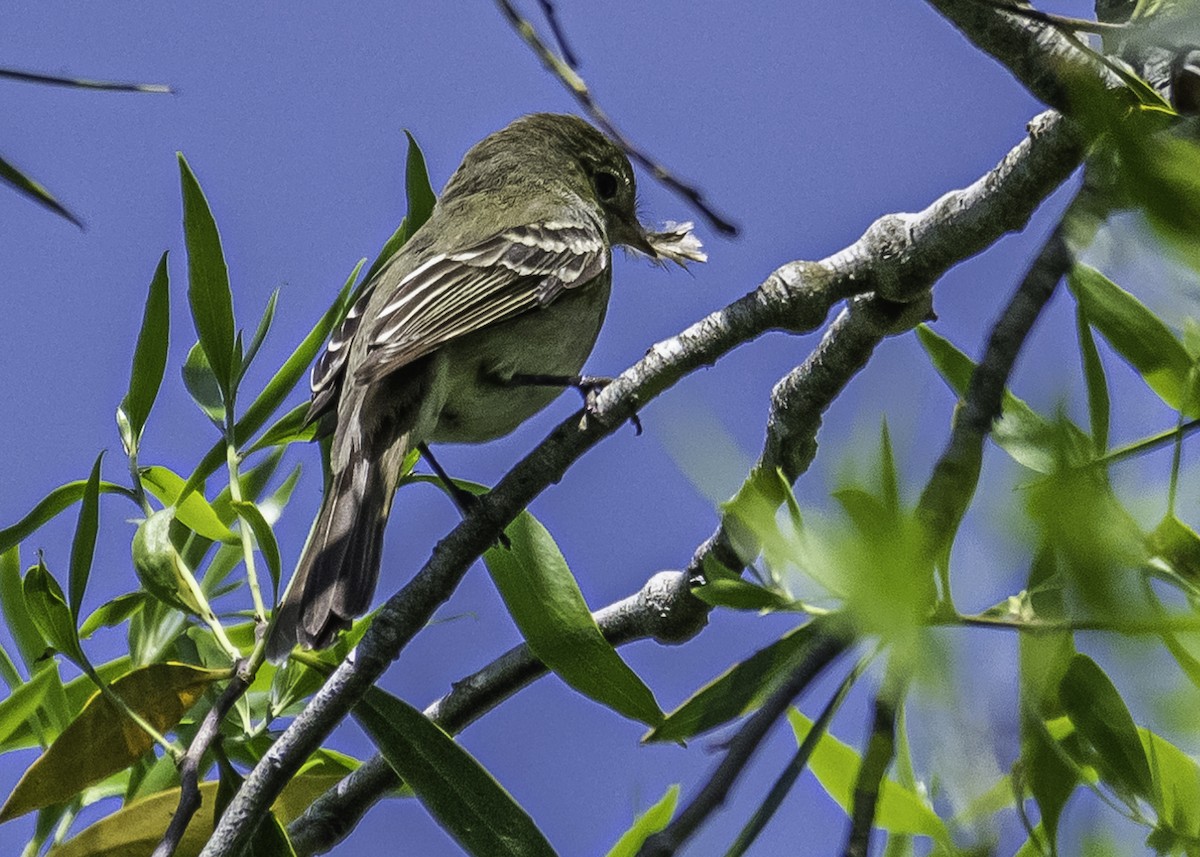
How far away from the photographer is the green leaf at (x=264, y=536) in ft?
9.78

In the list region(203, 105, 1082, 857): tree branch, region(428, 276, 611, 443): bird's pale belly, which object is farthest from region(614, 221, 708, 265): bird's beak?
region(203, 105, 1082, 857): tree branch

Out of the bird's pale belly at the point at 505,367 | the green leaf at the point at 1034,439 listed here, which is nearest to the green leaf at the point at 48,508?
the bird's pale belly at the point at 505,367

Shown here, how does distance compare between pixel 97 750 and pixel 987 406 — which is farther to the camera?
pixel 97 750

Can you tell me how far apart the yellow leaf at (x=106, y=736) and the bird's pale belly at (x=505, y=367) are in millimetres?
1547

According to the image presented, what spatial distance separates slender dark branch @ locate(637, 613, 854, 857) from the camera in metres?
0.85

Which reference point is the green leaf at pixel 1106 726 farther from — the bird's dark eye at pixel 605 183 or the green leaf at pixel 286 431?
the bird's dark eye at pixel 605 183

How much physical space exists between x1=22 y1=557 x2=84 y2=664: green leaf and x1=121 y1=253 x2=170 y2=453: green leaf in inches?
17.0

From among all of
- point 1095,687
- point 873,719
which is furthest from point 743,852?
point 1095,687

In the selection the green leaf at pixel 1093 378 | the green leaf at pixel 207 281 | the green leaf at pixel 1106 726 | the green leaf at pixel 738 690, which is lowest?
the green leaf at pixel 1106 726

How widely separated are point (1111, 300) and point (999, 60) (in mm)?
1027

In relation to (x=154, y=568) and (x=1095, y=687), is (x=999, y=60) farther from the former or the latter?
(x=154, y=568)

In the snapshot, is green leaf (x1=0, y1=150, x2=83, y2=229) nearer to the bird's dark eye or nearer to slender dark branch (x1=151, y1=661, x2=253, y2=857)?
slender dark branch (x1=151, y1=661, x2=253, y2=857)

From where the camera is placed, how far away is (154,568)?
291 centimetres

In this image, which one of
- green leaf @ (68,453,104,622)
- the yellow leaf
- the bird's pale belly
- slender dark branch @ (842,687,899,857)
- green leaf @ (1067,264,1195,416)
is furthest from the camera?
the bird's pale belly
